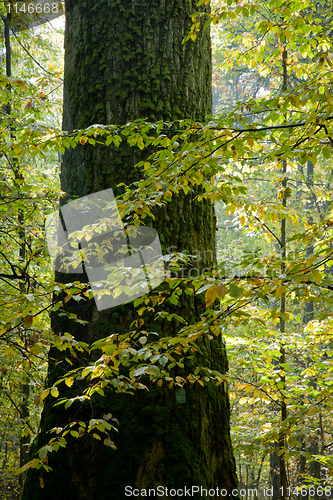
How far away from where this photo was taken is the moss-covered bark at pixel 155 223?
1915mm

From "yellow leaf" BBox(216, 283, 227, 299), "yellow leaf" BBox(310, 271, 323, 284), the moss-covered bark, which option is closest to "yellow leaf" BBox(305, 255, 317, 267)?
"yellow leaf" BBox(310, 271, 323, 284)

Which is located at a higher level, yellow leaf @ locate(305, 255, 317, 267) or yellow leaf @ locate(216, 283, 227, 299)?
yellow leaf @ locate(305, 255, 317, 267)

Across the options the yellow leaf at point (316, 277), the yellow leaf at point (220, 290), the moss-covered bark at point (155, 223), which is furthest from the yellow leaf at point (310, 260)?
the moss-covered bark at point (155, 223)

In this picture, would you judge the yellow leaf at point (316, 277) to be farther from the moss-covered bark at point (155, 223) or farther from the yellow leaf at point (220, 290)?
the moss-covered bark at point (155, 223)

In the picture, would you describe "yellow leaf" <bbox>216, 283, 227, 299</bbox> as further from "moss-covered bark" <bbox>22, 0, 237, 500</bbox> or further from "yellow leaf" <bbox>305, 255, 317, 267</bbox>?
"moss-covered bark" <bbox>22, 0, 237, 500</bbox>

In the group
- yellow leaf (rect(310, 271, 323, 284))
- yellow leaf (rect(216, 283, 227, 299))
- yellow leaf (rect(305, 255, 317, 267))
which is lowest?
yellow leaf (rect(216, 283, 227, 299))

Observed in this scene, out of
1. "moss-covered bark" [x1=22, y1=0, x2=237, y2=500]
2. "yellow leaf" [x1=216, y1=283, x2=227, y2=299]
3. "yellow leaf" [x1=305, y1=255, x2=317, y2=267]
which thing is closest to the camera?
"yellow leaf" [x1=216, y1=283, x2=227, y2=299]

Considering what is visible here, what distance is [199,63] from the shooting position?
110 inches

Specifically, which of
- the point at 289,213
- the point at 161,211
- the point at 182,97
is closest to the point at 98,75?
the point at 182,97

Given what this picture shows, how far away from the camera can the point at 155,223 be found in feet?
7.76

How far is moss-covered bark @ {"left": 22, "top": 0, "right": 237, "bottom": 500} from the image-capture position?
6.28 feet

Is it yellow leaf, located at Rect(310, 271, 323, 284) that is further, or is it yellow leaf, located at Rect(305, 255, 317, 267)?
yellow leaf, located at Rect(305, 255, 317, 267)

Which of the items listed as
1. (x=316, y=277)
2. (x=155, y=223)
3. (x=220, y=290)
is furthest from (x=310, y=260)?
(x=155, y=223)

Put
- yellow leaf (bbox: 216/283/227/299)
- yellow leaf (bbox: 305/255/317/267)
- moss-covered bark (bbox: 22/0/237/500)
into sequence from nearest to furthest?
yellow leaf (bbox: 216/283/227/299), yellow leaf (bbox: 305/255/317/267), moss-covered bark (bbox: 22/0/237/500)
